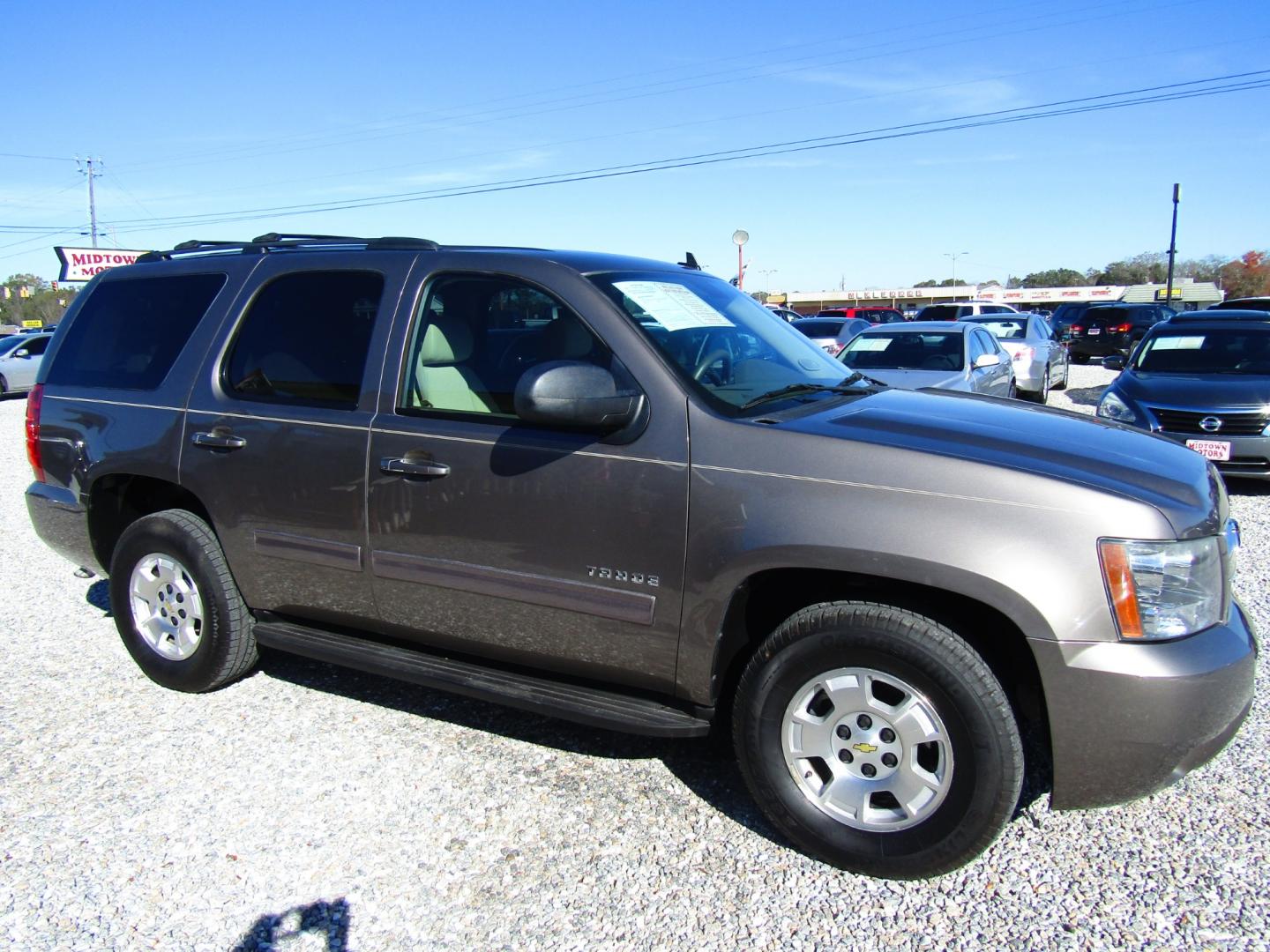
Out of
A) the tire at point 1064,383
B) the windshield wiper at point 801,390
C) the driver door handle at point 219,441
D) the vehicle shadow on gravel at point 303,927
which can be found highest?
the windshield wiper at point 801,390

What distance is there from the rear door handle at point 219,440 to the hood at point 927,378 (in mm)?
6647

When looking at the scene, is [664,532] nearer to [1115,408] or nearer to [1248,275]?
[1115,408]

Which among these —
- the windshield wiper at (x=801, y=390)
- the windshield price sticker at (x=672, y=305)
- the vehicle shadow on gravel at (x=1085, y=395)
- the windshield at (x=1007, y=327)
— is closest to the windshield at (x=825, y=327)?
the windshield at (x=1007, y=327)

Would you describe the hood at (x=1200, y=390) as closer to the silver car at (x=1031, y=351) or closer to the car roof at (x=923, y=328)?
the car roof at (x=923, y=328)

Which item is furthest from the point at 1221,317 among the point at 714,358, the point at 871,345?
the point at 714,358

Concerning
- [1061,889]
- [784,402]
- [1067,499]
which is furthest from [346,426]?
[1061,889]

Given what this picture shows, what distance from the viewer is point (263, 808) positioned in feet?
10.3

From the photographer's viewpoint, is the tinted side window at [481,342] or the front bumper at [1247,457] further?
the front bumper at [1247,457]

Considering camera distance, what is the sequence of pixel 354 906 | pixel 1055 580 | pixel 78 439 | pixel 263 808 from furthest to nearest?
pixel 78 439
pixel 263 808
pixel 354 906
pixel 1055 580

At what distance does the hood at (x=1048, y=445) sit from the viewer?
255 centimetres

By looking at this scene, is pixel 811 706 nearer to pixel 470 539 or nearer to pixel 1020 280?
pixel 470 539

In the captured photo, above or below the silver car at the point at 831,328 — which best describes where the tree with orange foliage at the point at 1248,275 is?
above

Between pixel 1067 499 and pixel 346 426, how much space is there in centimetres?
245

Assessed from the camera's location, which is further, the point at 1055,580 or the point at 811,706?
the point at 811,706
